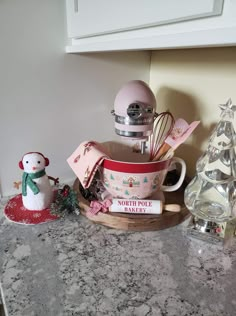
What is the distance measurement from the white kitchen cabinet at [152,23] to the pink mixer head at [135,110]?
131 millimetres

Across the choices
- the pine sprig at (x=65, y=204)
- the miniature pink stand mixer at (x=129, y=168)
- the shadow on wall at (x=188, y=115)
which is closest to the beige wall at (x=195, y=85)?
the shadow on wall at (x=188, y=115)

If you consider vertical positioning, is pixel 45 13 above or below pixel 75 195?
above

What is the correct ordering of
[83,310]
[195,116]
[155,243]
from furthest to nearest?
[195,116] → [155,243] → [83,310]

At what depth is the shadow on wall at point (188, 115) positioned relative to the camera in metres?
0.79

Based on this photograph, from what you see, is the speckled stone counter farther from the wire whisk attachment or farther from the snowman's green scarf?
the wire whisk attachment

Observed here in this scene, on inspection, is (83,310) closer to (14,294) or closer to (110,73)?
(14,294)

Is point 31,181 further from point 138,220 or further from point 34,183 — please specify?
point 138,220

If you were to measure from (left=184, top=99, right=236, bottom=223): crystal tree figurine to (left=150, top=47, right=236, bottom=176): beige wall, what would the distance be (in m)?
0.14

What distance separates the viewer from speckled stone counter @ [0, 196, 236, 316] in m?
0.44

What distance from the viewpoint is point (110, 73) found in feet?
2.74

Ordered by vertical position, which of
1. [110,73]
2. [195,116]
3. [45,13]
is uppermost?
[45,13]

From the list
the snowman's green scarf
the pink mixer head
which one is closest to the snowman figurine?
the snowman's green scarf

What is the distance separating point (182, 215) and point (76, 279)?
12.3 inches

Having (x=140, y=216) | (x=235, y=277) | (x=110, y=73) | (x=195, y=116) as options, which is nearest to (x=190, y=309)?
(x=235, y=277)
